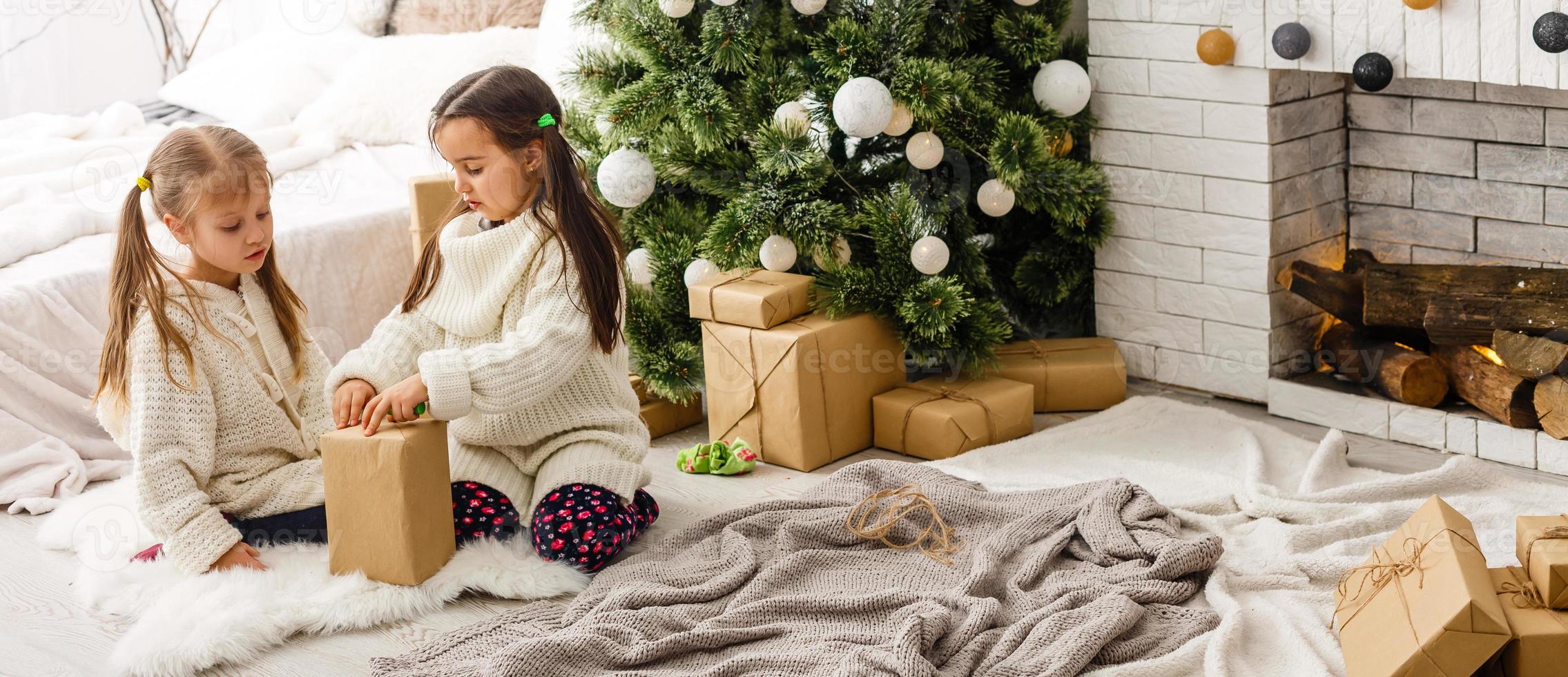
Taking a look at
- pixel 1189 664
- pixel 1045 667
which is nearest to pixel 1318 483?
pixel 1189 664

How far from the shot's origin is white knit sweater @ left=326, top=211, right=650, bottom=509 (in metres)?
2.09

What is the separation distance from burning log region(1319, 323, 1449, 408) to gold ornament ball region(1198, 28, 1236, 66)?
2.03ft

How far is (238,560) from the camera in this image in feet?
6.70

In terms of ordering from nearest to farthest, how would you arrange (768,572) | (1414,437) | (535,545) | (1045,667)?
(1045,667), (768,572), (535,545), (1414,437)

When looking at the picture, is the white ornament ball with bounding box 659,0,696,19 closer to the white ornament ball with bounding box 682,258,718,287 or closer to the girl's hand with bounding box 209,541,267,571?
the white ornament ball with bounding box 682,258,718,287

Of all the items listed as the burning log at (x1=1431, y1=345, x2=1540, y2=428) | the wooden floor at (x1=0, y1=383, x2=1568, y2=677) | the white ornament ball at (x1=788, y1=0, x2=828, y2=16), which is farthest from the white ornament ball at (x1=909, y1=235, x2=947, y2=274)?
the burning log at (x1=1431, y1=345, x2=1540, y2=428)

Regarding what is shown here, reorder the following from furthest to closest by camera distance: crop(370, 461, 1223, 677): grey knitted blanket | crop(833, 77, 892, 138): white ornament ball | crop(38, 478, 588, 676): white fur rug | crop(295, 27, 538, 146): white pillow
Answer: crop(295, 27, 538, 146): white pillow
crop(833, 77, 892, 138): white ornament ball
crop(38, 478, 588, 676): white fur rug
crop(370, 461, 1223, 677): grey knitted blanket

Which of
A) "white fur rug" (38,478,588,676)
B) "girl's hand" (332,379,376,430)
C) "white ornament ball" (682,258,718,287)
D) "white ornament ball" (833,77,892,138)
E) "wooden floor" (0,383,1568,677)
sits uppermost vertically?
"white ornament ball" (833,77,892,138)

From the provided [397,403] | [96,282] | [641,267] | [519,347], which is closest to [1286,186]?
[641,267]

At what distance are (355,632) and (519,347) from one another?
48 centimetres

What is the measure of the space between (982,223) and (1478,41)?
102cm

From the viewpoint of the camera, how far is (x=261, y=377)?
2174mm

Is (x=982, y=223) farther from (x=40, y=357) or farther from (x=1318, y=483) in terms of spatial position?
(x=40, y=357)

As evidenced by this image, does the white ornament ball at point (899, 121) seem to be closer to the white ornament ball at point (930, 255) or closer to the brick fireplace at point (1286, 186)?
the white ornament ball at point (930, 255)
